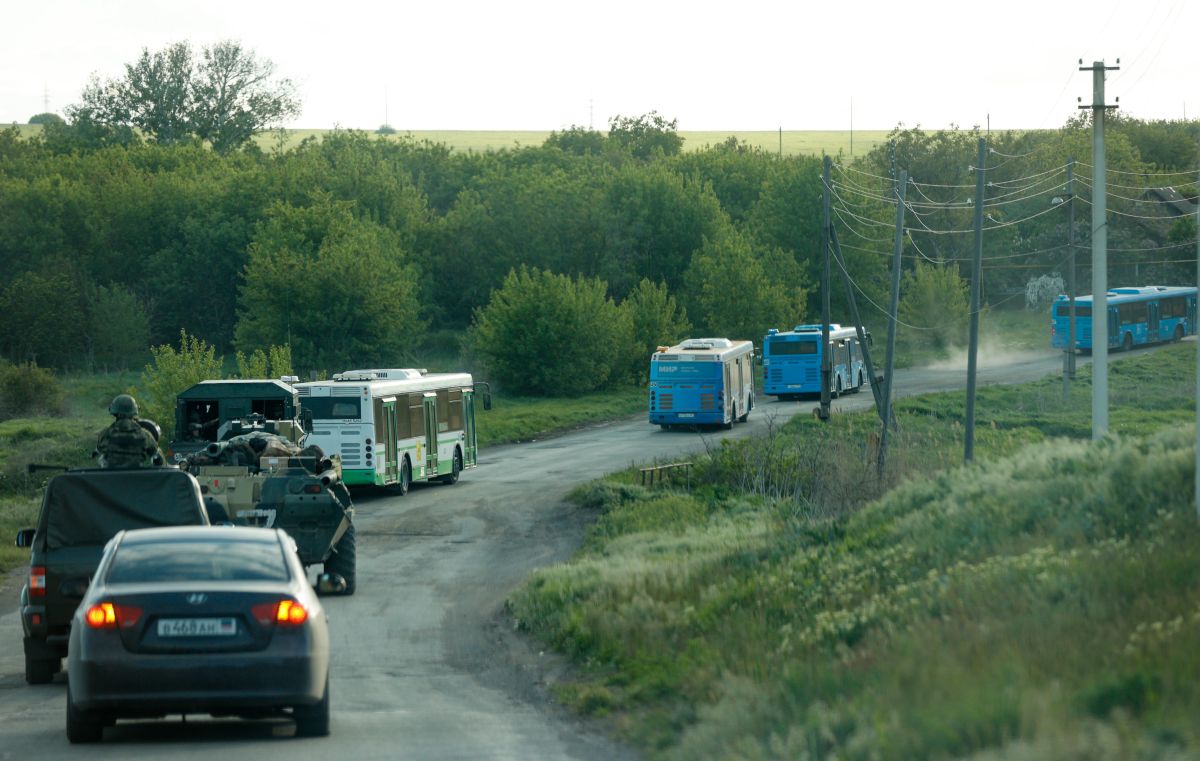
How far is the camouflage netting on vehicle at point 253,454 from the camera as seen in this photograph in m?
22.2

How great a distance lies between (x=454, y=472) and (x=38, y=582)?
2613 cm

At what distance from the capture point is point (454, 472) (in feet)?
132

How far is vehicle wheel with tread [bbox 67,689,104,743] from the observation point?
1061cm

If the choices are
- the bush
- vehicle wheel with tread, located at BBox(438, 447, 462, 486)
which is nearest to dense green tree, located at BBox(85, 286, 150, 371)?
the bush

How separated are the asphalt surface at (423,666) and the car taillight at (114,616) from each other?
0.88 metres

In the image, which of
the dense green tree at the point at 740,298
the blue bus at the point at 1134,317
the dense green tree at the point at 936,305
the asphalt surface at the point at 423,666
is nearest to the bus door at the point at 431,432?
the asphalt surface at the point at 423,666

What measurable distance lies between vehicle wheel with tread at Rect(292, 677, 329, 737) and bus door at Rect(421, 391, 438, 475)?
2766 centimetres

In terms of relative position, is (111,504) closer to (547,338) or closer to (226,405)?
(226,405)

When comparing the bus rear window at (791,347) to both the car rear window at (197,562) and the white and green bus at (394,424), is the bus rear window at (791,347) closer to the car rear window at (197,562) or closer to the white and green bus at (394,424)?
the white and green bus at (394,424)

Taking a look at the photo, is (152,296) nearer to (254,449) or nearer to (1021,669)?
(254,449)

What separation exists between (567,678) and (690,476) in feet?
70.9

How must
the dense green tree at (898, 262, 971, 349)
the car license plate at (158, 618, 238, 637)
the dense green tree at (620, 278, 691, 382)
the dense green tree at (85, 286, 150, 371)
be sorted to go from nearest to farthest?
the car license plate at (158, 618, 238, 637) → the dense green tree at (620, 278, 691, 382) → the dense green tree at (85, 286, 150, 371) → the dense green tree at (898, 262, 971, 349)

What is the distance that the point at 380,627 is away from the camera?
18516 mm

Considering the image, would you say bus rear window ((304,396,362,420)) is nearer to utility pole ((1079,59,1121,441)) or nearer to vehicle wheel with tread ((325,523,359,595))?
vehicle wheel with tread ((325,523,359,595))
